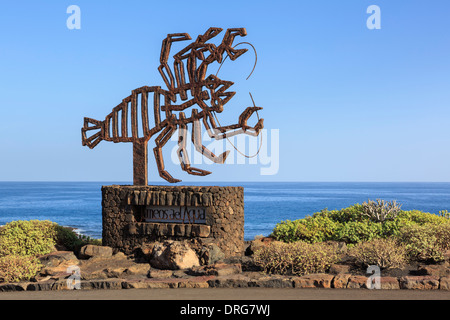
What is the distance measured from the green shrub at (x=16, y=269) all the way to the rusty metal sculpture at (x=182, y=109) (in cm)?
415

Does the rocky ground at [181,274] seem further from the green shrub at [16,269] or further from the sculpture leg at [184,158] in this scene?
the sculpture leg at [184,158]

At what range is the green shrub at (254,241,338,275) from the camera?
9.82 m

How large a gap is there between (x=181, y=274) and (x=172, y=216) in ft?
9.36

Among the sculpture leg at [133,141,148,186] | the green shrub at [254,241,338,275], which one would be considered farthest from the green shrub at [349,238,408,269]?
the sculpture leg at [133,141,148,186]

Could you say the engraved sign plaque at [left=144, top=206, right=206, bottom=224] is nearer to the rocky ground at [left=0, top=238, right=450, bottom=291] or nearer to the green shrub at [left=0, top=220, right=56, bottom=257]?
the rocky ground at [left=0, top=238, right=450, bottom=291]

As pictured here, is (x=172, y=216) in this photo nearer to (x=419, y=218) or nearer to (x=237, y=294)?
(x=237, y=294)

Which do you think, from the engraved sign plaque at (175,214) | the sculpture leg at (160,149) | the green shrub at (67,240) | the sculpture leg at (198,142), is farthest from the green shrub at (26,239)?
the sculpture leg at (198,142)

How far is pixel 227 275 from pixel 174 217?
3562 millimetres

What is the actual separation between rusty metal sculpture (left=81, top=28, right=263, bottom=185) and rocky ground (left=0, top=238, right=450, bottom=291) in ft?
8.52

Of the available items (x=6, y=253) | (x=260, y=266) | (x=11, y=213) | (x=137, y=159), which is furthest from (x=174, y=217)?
(x=11, y=213)

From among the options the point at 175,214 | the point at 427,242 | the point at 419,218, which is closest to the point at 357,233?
the point at 427,242

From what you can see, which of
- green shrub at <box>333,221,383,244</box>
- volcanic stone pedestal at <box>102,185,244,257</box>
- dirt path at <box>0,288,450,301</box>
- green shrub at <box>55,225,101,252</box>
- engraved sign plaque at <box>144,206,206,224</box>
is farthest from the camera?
green shrub at <box>55,225,101,252</box>

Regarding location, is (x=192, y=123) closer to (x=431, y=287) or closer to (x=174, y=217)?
(x=174, y=217)

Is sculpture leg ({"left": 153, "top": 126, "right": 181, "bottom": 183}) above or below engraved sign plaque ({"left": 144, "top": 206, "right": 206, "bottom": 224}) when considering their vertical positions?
above
